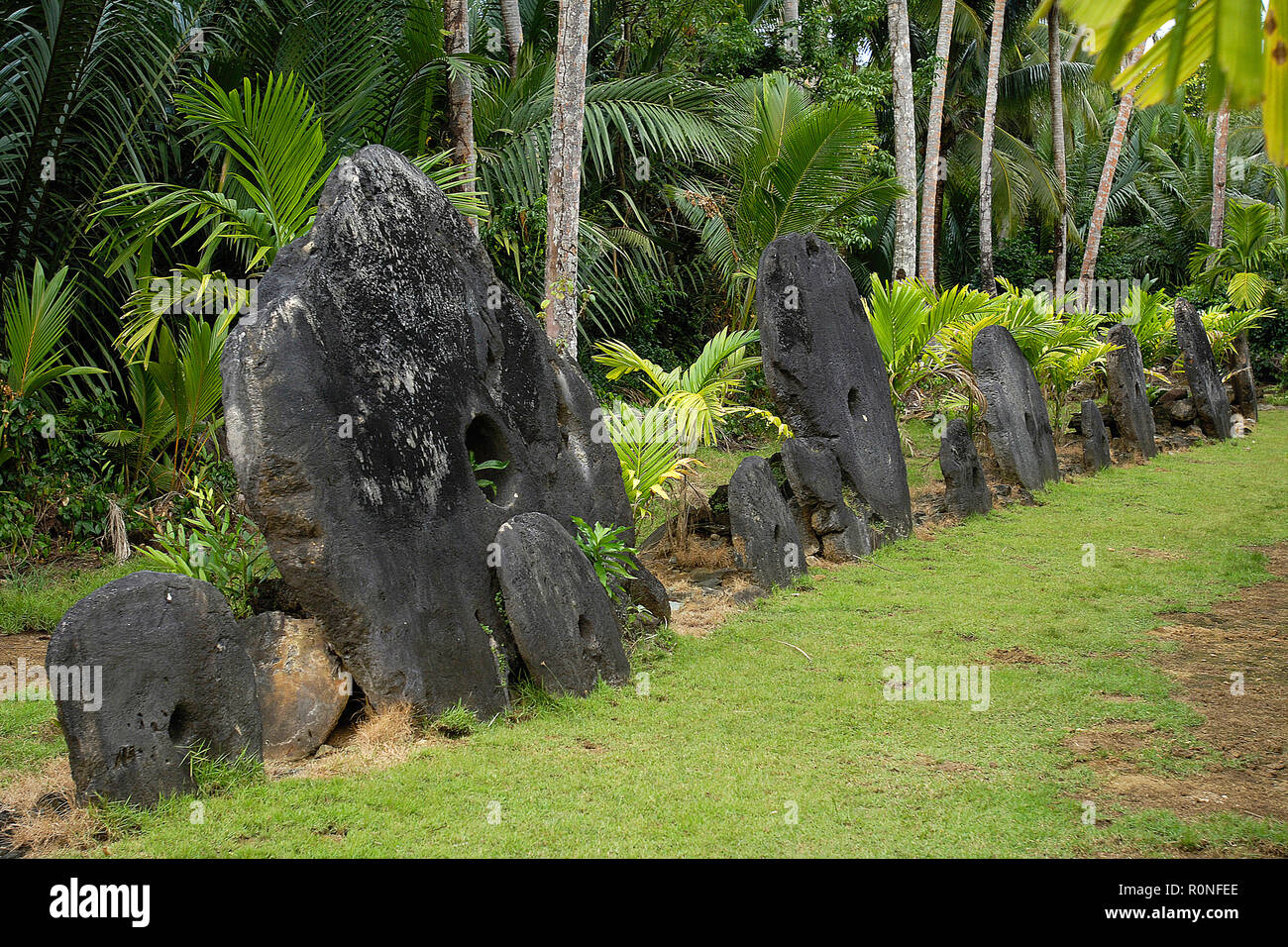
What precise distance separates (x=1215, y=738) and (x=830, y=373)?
13.9 ft

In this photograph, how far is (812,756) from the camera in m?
4.35

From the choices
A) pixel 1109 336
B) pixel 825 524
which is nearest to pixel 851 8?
pixel 1109 336

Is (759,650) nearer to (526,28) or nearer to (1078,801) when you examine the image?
(1078,801)

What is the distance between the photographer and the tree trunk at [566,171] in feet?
27.9

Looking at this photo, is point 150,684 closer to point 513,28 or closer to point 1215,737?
point 1215,737

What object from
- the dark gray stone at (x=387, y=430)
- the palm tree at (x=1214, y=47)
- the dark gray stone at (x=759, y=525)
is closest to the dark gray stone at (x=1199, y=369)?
the dark gray stone at (x=759, y=525)

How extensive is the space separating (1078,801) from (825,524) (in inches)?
160

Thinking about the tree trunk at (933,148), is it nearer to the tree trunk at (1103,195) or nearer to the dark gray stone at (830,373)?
the tree trunk at (1103,195)

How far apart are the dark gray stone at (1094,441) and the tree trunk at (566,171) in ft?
20.3

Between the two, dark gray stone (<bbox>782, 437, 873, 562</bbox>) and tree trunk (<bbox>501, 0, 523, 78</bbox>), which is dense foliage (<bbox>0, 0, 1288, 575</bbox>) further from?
dark gray stone (<bbox>782, 437, 873, 562</bbox>)

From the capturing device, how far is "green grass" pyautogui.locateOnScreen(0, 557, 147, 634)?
6098mm

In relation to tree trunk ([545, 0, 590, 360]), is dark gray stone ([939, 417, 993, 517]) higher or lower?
lower

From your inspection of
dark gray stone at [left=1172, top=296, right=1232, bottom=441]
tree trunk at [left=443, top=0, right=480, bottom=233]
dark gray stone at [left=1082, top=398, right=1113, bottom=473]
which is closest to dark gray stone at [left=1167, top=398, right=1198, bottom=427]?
dark gray stone at [left=1172, top=296, right=1232, bottom=441]

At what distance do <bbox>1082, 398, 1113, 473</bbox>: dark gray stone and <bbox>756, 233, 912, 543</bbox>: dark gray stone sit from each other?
3.75 metres
